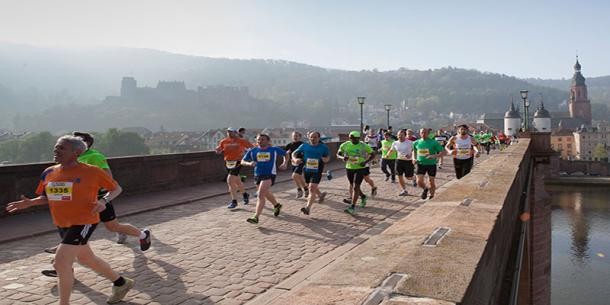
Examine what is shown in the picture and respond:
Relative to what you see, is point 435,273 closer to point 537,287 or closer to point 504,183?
point 504,183

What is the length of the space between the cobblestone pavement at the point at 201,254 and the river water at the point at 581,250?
92.8ft

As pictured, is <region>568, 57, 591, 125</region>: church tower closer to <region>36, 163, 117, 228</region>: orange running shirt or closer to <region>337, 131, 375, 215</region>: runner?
<region>337, 131, 375, 215</region>: runner

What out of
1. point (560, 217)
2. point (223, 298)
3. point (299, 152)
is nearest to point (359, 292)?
A: point (223, 298)

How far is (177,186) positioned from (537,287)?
13.5 m

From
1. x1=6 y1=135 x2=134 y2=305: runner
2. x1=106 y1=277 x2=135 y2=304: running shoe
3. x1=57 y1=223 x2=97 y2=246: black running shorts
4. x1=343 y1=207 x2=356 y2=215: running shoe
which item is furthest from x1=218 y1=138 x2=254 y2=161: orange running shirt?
x1=57 y1=223 x2=97 y2=246: black running shorts

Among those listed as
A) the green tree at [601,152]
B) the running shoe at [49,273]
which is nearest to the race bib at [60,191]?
the running shoe at [49,273]

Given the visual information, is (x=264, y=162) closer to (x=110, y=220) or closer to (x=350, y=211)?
(x=350, y=211)

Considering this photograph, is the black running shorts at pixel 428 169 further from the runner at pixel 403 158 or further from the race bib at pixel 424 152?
the runner at pixel 403 158

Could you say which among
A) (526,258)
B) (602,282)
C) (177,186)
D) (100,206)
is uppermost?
(100,206)

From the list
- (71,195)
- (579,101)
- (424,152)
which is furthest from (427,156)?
(579,101)

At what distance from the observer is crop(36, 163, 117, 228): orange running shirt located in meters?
4.64

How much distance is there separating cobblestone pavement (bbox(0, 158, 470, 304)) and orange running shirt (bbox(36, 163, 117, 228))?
916 mm

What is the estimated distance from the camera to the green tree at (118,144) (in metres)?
61.2

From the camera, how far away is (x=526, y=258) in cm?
1670
